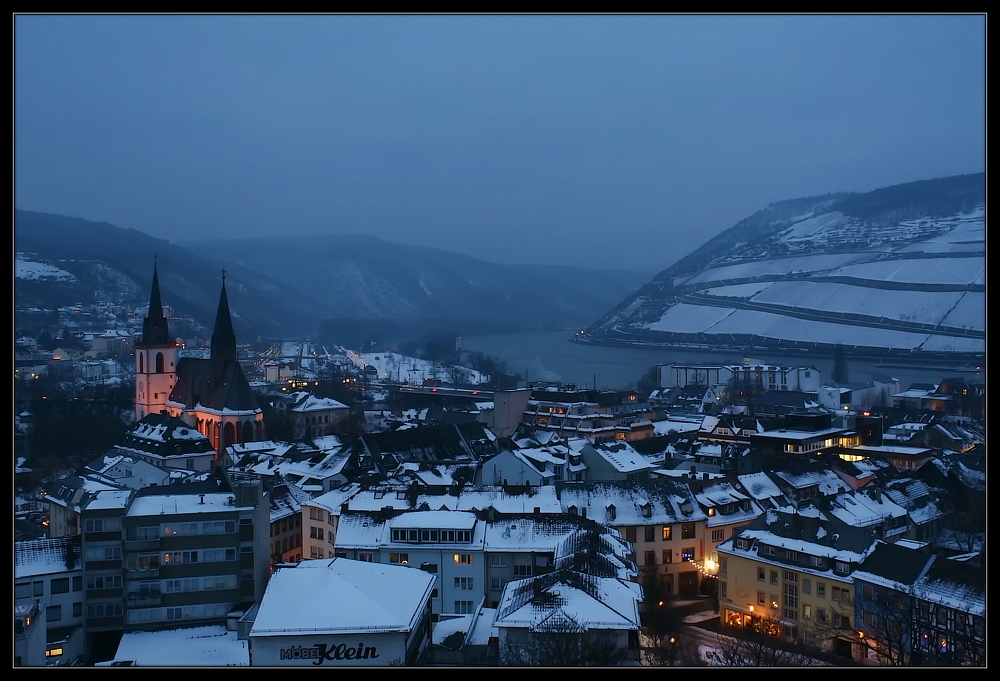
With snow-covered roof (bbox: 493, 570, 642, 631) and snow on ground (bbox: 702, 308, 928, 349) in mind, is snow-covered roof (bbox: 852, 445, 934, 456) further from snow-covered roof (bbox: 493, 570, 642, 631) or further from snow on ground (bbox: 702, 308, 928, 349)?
snow on ground (bbox: 702, 308, 928, 349)

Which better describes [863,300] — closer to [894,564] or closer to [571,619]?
[894,564]

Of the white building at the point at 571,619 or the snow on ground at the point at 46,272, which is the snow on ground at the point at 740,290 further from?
the white building at the point at 571,619

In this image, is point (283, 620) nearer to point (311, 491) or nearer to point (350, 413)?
point (311, 491)

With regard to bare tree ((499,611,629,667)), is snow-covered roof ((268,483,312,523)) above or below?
below

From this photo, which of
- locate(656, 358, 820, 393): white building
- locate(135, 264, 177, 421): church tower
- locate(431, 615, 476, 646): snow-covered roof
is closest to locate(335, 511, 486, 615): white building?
locate(431, 615, 476, 646): snow-covered roof

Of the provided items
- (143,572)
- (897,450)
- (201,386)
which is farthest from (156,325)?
(897,450)

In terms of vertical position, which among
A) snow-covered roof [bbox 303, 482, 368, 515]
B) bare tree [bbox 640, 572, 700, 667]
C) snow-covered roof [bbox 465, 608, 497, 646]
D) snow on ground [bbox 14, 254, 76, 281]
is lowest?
bare tree [bbox 640, 572, 700, 667]
